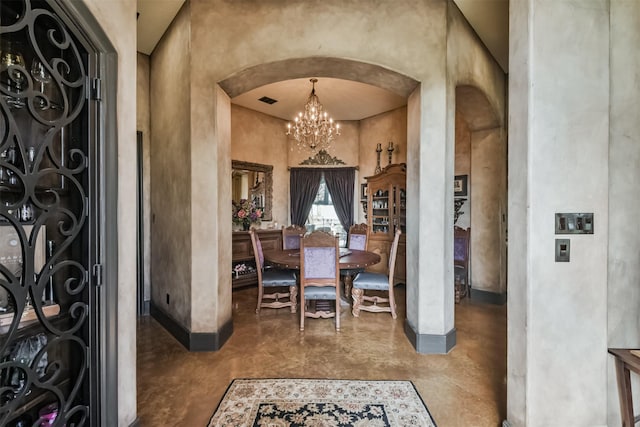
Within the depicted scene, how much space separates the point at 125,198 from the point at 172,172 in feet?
5.69

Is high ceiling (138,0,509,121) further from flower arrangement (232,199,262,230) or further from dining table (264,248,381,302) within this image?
dining table (264,248,381,302)

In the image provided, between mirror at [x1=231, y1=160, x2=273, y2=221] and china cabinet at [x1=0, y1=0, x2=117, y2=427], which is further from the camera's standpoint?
mirror at [x1=231, y1=160, x2=273, y2=221]

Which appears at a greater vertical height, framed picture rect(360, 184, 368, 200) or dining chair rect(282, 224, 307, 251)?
framed picture rect(360, 184, 368, 200)

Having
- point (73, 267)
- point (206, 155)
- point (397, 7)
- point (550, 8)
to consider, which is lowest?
point (73, 267)

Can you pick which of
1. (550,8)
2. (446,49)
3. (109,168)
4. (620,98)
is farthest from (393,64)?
(109,168)

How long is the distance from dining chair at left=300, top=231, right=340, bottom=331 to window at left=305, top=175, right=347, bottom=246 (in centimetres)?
323

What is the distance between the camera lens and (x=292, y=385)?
7.61 ft

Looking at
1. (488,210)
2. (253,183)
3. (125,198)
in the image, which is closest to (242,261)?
(253,183)

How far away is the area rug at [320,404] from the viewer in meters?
1.94

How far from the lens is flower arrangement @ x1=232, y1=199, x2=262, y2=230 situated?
555 cm

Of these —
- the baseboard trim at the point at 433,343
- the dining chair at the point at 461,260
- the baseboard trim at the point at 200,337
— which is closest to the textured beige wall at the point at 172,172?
the baseboard trim at the point at 200,337

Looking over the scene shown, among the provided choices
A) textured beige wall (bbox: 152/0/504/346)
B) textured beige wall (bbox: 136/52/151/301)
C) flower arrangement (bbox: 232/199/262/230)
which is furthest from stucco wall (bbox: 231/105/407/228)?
textured beige wall (bbox: 152/0/504/346)

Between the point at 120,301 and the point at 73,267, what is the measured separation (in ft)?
0.96

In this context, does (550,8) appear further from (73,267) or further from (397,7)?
(73,267)
